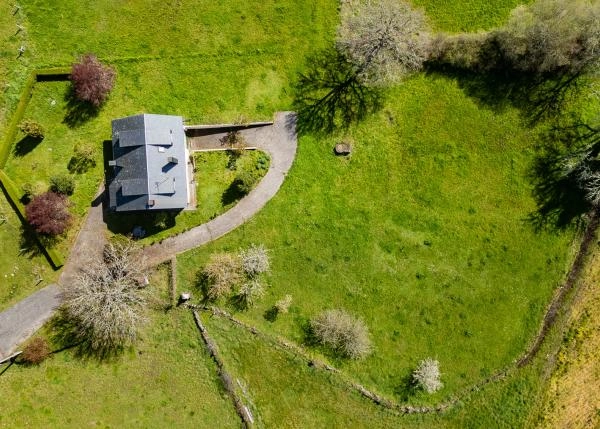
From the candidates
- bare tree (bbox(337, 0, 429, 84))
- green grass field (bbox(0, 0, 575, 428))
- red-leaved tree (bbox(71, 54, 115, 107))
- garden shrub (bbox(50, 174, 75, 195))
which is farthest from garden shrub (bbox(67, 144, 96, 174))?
bare tree (bbox(337, 0, 429, 84))

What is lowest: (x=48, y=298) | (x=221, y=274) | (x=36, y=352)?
(x=36, y=352)

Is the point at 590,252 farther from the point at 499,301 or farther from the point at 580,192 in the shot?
the point at 499,301

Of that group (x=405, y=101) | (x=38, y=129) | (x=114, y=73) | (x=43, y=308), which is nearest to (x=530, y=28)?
(x=405, y=101)

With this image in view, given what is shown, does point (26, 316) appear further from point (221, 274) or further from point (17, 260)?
point (221, 274)

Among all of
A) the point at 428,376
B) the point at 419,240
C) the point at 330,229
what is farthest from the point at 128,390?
the point at 419,240

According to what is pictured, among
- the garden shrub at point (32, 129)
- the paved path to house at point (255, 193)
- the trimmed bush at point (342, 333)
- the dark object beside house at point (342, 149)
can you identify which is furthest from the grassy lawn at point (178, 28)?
the trimmed bush at point (342, 333)

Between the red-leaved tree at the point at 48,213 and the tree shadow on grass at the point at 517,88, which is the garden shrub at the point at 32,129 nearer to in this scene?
the red-leaved tree at the point at 48,213

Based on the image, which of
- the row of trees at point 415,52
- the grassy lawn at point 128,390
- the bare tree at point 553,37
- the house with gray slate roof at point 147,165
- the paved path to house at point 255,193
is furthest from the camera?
the paved path to house at point 255,193
